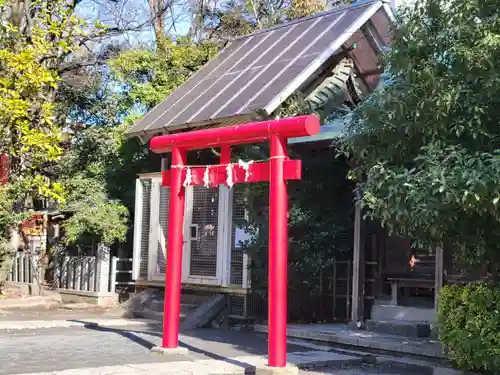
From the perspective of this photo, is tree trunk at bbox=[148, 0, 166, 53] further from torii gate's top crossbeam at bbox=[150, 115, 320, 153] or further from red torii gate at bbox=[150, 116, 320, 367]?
red torii gate at bbox=[150, 116, 320, 367]

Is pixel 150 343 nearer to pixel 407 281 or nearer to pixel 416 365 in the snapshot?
pixel 416 365

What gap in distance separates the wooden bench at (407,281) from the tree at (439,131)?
4.46 meters

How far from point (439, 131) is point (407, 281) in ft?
19.2

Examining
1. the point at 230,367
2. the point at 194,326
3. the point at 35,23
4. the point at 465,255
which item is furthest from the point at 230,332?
the point at 35,23

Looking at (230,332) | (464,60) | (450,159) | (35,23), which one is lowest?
(230,332)

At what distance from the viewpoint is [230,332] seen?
43.6 ft

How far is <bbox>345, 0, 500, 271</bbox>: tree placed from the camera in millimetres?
6895

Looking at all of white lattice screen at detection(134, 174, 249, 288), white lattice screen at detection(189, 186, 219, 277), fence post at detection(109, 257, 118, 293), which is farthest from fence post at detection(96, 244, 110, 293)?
white lattice screen at detection(189, 186, 219, 277)

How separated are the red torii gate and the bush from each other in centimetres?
201

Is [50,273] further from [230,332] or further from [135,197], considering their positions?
[230,332]

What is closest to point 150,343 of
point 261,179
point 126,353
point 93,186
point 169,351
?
point 126,353

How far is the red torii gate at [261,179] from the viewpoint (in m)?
8.58

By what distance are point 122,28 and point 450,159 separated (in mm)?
18105

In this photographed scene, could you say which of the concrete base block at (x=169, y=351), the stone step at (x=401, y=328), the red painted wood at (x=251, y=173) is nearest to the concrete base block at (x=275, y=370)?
the concrete base block at (x=169, y=351)
